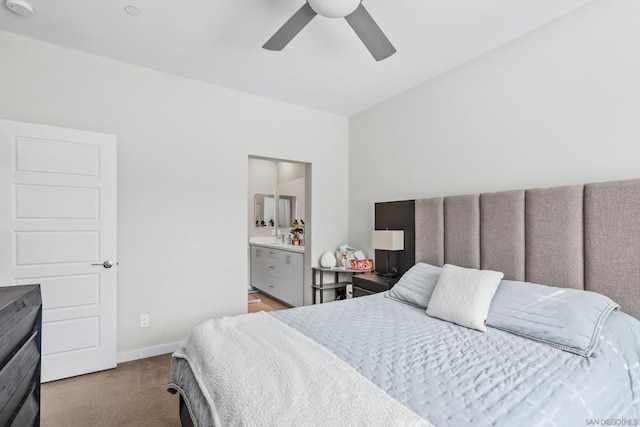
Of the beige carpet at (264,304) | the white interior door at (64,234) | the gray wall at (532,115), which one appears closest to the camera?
the gray wall at (532,115)

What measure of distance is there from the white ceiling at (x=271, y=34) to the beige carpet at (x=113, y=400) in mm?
2675

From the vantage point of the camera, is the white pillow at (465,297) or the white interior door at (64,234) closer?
the white pillow at (465,297)

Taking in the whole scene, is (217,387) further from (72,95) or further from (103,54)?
(103,54)

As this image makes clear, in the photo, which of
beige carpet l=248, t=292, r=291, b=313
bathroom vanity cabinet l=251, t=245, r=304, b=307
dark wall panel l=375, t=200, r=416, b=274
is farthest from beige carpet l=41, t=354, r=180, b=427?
dark wall panel l=375, t=200, r=416, b=274

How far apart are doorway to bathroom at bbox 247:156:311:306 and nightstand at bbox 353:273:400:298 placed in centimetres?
118

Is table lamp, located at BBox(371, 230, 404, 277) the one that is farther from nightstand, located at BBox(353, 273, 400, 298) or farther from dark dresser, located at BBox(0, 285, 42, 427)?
dark dresser, located at BBox(0, 285, 42, 427)

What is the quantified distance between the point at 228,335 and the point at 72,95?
8.07 ft

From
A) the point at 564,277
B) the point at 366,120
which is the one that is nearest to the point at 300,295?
the point at 366,120

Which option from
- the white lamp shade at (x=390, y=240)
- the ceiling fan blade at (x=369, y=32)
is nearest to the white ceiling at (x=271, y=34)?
the ceiling fan blade at (x=369, y=32)

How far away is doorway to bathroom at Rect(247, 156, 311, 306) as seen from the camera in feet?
15.1

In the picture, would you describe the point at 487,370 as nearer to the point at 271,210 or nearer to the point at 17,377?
the point at 17,377

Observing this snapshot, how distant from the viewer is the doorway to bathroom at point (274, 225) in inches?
181

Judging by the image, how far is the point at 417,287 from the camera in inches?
97.7

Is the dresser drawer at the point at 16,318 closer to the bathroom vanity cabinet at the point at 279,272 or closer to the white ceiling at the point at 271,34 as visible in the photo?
the white ceiling at the point at 271,34
